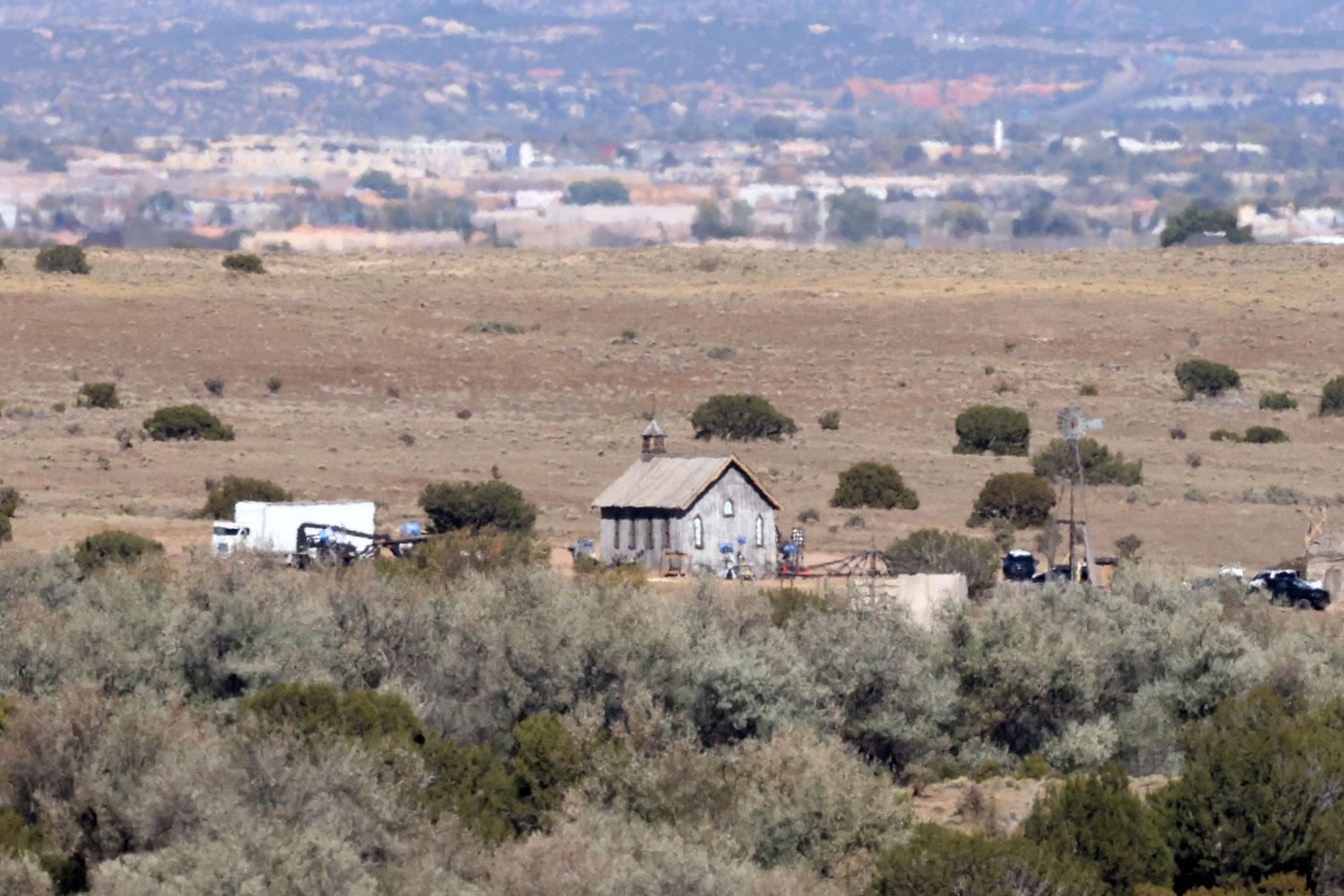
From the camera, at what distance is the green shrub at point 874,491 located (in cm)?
4806

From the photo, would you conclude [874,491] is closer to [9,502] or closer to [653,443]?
[653,443]

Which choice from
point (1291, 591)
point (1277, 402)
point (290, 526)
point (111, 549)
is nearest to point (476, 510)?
point (290, 526)

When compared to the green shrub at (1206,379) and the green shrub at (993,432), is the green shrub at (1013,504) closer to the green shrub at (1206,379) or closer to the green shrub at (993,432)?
the green shrub at (993,432)

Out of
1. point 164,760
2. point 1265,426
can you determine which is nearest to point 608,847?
point 164,760

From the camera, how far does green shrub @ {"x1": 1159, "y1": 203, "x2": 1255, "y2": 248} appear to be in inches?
4601

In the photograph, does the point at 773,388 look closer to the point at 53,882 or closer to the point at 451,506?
the point at 451,506

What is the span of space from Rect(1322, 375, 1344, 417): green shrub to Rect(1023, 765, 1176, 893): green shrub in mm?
40115

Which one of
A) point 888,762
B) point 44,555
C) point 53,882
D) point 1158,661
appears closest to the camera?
point 53,882

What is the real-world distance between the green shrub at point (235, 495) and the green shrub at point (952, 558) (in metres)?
11.2

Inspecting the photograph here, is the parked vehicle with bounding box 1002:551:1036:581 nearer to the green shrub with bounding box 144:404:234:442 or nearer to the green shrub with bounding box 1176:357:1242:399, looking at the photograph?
the green shrub with bounding box 144:404:234:442

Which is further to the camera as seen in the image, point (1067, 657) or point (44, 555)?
point (44, 555)

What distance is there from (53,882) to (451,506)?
2206 cm

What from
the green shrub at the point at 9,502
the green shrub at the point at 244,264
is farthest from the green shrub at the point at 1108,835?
the green shrub at the point at 244,264

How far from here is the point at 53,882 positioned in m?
21.8
